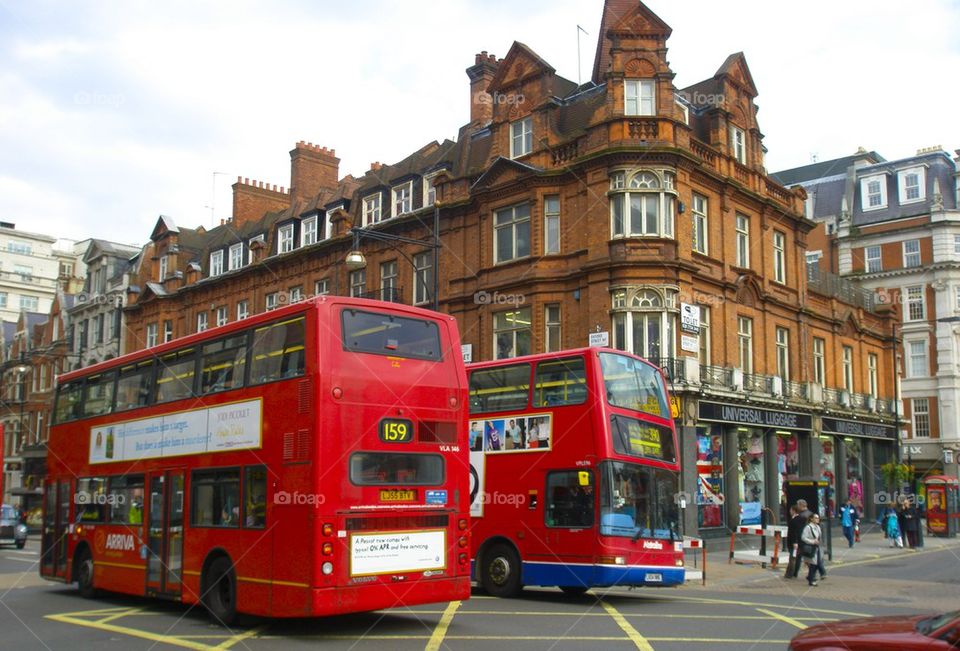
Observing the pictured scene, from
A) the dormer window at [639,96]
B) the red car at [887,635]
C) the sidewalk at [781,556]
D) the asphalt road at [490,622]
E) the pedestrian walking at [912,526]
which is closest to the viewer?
the red car at [887,635]

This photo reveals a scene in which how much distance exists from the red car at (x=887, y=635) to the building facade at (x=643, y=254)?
17442mm

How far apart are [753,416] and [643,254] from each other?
7712mm

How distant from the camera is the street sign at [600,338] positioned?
2784 centimetres

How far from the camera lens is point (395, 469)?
12.2 meters

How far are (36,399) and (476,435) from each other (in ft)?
183

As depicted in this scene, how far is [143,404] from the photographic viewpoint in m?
15.3

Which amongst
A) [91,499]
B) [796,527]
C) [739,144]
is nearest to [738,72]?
[739,144]

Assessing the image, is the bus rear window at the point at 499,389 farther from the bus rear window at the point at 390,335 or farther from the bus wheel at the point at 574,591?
the bus rear window at the point at 390,335

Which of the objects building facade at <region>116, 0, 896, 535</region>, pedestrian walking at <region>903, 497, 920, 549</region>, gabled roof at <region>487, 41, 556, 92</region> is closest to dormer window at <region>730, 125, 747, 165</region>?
building facade at <region>116, 0, 896, 535</region>

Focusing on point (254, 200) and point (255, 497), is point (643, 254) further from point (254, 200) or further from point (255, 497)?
point (254, 200)

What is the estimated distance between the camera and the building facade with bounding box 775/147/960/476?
5550 cm

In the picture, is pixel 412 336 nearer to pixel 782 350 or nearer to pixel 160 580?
pixel 160 580

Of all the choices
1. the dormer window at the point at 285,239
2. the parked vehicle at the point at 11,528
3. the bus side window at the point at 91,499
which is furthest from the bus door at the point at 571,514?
the dormer window at the point at 285,239

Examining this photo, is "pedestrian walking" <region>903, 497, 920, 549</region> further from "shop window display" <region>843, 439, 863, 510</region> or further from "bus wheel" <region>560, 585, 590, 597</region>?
"bus wheel" <region>560, 585, 590, 597</region>
